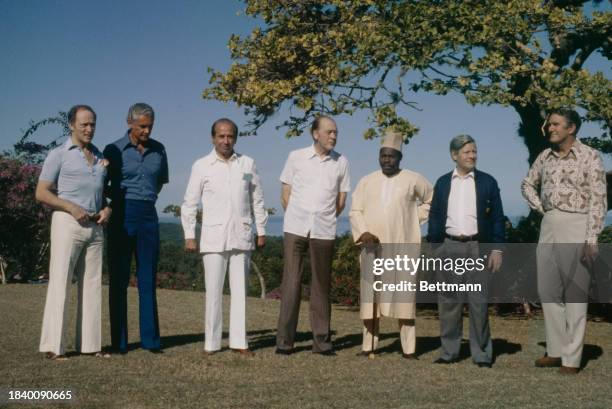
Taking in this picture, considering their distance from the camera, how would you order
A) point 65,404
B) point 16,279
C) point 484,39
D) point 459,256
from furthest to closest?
1. point 16,279
2. point 484,39
3. point 459,256
4. point 65,404

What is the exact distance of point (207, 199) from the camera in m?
7.05

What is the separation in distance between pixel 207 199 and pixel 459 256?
236cm

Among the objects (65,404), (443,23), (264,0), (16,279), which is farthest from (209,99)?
(16,279)

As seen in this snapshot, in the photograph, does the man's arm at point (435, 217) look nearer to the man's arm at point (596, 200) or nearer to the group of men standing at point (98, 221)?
the man's arm at point (596, 200)

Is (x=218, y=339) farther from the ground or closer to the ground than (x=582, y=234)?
closer to the ground

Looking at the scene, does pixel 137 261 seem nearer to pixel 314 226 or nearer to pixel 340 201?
pixel 314 226

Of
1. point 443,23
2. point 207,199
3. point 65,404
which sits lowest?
point 65,404

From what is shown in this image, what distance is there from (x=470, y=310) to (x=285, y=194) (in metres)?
2.07

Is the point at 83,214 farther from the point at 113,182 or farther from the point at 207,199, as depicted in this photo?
the point at 207,199

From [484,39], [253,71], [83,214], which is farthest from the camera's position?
[253,71]

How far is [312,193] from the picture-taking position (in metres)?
7.24

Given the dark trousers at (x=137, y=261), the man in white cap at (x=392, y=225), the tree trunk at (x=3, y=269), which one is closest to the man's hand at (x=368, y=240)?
the man in white cap at (x=392, y=225)

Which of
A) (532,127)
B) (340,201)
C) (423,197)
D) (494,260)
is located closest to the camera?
(494,260)

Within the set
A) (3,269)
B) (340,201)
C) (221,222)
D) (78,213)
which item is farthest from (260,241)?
(3,269)
